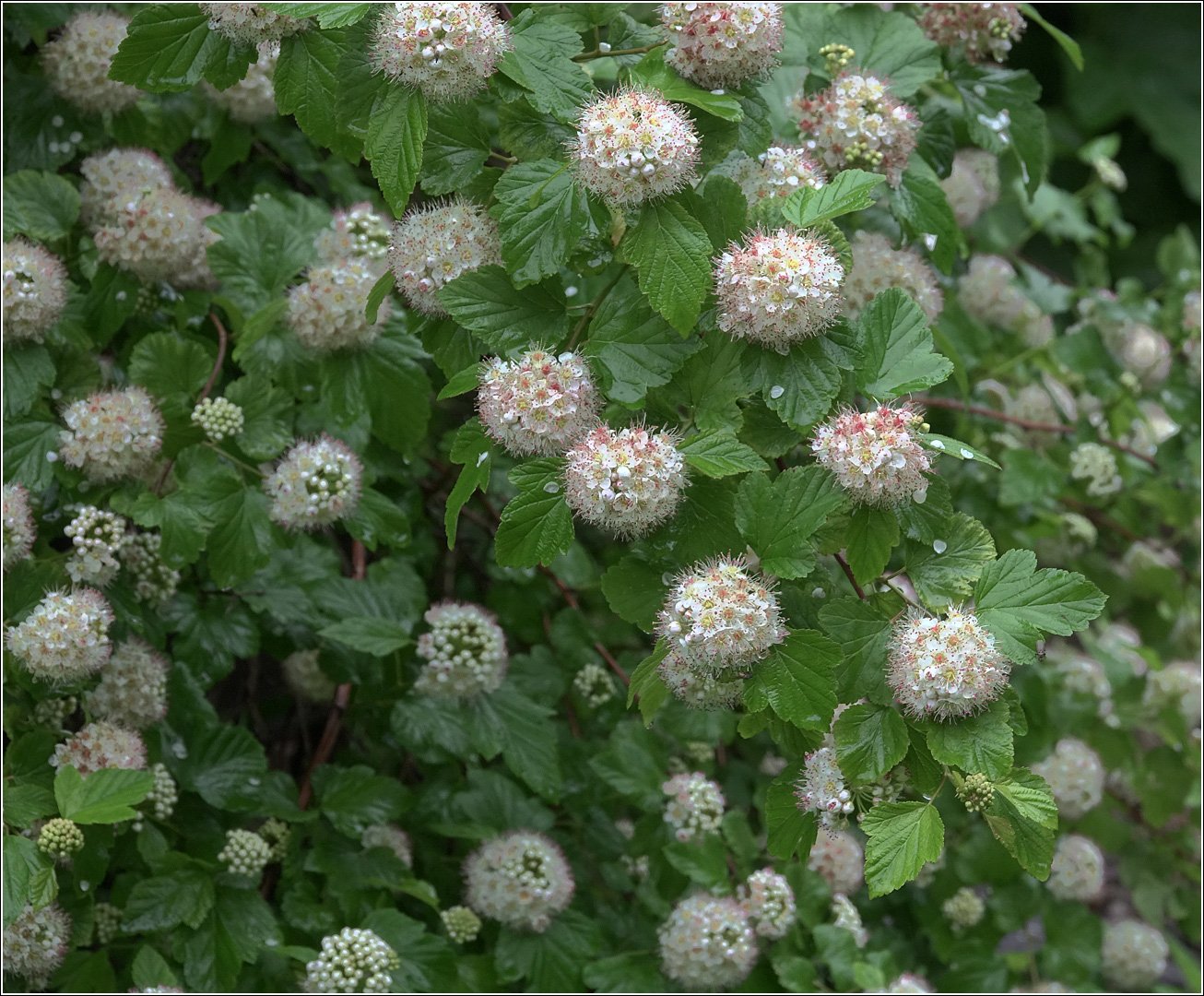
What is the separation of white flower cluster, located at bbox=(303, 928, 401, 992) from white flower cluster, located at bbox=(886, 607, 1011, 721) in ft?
2.92

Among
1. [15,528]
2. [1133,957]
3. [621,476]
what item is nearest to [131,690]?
[15,528]

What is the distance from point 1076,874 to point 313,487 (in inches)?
69.8

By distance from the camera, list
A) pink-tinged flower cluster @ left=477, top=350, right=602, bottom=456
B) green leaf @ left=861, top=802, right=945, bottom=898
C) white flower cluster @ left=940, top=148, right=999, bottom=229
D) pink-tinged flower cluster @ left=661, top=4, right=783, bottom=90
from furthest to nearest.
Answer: white flower cluster @ left=940, top=148, right=999, bottom=229, pink-tinged flower cluster @ left=661, top=4, right=783, bottom=90, pink-tinged flower cluster @ left=477, top=350, right=602, bottom=456, green leaf @ left=861, top=802, right=945, bottom=898

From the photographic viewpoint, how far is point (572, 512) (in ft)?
4.09

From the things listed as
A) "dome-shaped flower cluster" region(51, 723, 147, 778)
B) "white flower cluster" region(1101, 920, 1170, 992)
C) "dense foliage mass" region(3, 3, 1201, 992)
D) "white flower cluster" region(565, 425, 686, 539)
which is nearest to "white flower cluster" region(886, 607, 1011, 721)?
"dense foliage mass" region(3, 3, 1201, 992)

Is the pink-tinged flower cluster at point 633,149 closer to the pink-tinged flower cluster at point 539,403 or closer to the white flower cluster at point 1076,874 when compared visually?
the pink-tinged flower cluster at point 539,403

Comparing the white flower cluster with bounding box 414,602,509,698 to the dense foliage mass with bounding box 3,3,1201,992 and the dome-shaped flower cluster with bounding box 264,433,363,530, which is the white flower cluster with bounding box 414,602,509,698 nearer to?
the dense foliage mass with bounding box 3,3,1201,992

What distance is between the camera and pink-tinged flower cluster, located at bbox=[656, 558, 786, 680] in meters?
1.10

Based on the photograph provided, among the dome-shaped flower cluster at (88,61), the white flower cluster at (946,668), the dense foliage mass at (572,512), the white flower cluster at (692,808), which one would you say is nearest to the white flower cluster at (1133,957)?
the dense foliage mass at (572,512)

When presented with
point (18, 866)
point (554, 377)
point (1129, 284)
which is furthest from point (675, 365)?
point (1129, 284)

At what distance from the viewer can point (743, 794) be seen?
2277mm

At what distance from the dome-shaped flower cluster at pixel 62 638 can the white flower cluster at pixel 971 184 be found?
1.73m

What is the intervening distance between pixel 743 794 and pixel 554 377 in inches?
53.6

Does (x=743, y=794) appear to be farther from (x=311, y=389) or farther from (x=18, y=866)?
(x=18, y=866)
